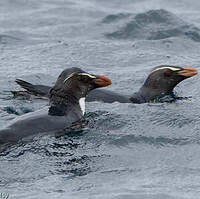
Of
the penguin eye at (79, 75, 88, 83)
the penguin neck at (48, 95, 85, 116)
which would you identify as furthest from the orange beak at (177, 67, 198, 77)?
the penguin neck at (48, 95, 85, 116)

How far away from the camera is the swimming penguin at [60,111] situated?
→ 778 cm

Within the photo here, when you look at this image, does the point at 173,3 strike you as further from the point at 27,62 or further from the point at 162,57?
the point at 27,62

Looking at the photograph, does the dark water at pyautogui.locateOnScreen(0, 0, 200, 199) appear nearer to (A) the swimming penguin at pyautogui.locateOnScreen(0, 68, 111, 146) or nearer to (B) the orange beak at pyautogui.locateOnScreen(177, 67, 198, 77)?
(A) the swimming penguin at pyautogui.locateOnScreen(0, 68, 111, 146)

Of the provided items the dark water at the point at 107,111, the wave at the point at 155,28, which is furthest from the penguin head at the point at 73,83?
the wave at the point at 155,28

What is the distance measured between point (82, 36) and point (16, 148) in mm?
10391

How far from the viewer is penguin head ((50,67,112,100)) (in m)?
9.40

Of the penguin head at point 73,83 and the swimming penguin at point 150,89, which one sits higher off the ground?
the penguin head at point 73,83

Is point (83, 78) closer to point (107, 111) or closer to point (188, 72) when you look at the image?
point (107, 111)

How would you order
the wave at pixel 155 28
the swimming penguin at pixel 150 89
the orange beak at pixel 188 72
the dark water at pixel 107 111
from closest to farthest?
the dark water at pixel 107 111
the swimming penguin at pixel 150 89
the orange beak at pixel 188 72
the wave at pixel 155 28

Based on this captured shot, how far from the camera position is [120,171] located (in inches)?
283

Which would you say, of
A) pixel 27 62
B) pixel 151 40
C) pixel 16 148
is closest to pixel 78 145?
pixel 16 148

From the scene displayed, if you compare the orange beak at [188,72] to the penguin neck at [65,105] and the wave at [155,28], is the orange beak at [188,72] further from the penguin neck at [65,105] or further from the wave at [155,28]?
the wave at [155,28]

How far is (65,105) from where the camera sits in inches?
363

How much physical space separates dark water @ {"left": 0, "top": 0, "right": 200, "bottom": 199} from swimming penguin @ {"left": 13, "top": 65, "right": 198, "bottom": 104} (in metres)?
0.30
